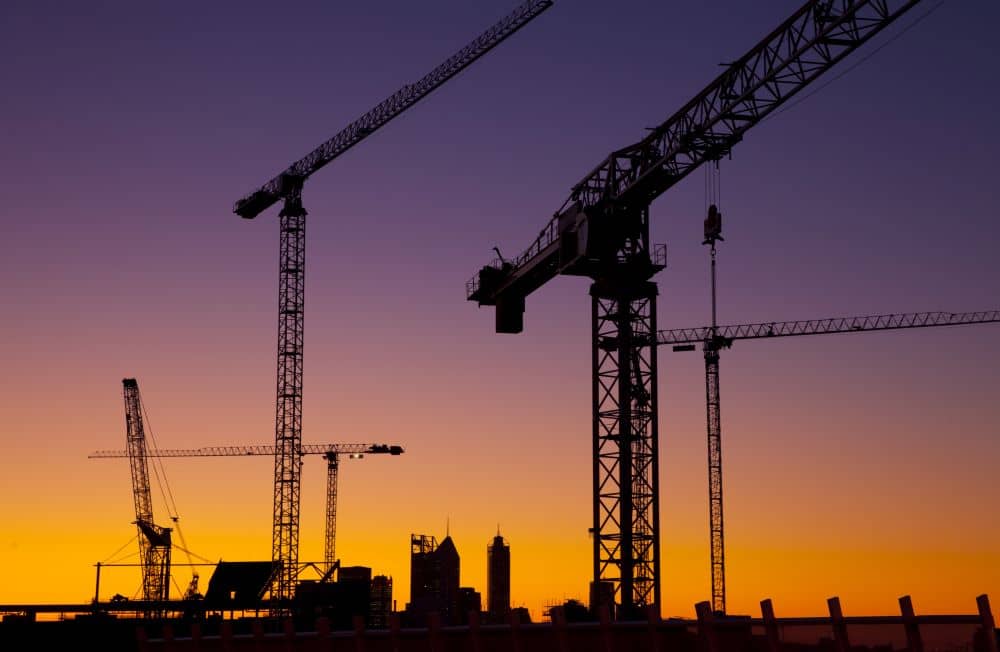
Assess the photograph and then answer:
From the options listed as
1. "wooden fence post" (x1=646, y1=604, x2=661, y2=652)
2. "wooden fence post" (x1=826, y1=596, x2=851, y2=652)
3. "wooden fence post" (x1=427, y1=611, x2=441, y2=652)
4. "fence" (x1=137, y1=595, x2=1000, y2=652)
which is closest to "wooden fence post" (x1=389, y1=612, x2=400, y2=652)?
"fence" (x1=137, y1=595, x2=1000, y2=652)

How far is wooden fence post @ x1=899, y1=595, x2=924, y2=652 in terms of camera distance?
25859mm

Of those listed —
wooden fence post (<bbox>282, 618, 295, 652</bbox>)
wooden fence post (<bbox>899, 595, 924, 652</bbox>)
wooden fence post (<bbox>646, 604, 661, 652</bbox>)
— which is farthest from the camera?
wooden fence post (<bbox>282, 618, 295, 652</bbox>)

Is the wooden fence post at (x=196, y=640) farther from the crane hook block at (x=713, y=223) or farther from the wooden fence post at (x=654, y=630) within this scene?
the crane hook block at (x=713, y=223)

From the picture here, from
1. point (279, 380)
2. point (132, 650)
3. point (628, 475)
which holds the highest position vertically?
point (279, 380)

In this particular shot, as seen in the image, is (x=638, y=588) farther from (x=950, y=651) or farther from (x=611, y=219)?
(x=950, y=651)

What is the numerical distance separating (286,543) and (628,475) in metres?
70.7

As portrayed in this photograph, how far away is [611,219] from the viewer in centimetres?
8206

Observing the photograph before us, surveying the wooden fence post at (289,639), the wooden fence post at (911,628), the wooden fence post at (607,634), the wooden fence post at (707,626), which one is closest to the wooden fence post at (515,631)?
the wooden fence post at (607,634)

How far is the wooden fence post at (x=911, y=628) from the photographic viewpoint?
25.9m

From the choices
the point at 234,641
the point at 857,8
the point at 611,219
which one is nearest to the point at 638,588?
the point at 611,219

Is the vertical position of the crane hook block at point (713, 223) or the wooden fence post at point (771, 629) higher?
the crane hook block at point (713, 223)

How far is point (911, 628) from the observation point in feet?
85.1

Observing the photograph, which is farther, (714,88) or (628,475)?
(628,475)

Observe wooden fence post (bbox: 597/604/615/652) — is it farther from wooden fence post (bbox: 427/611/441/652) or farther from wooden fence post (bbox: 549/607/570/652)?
wooden fence post (bbox: 427/611/441/652)
